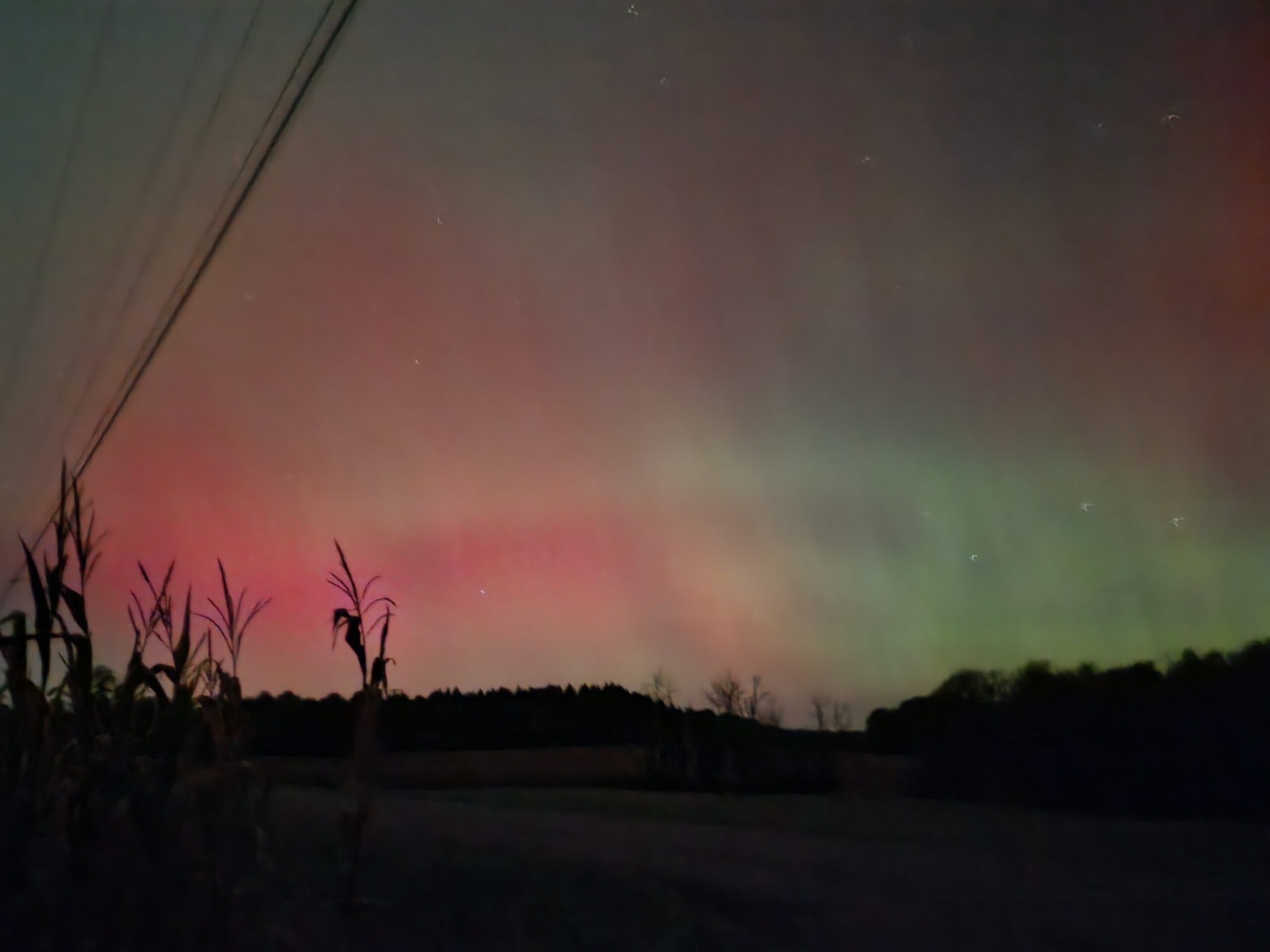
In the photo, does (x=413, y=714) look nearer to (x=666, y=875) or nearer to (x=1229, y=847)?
(x=666, y=875)

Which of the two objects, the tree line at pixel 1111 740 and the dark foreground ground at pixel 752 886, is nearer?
the dark foreground ground at pixel 752 886

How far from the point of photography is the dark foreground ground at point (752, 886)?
20.9 feet

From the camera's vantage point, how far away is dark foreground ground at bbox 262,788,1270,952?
6379mm

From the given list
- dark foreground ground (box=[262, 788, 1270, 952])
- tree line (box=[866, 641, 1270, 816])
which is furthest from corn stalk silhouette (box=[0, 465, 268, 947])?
tree line (box=[866, 641, 1270, 816])

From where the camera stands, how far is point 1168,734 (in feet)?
65.5

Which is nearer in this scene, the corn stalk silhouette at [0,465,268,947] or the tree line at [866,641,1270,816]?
the corn stalk silhouette at [0,465,268,947]

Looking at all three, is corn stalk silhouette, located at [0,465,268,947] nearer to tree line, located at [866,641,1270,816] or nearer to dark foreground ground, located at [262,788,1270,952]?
dark foreground ground, located at [262,788,1270,952]

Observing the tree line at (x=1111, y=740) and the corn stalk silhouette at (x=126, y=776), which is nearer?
the corn stalk silhouette at (x=126, y=776)

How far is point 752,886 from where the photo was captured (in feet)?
28.8

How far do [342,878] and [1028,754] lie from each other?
18.3 meters

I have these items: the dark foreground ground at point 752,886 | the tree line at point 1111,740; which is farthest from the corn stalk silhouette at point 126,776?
the tree line at point 1111,740

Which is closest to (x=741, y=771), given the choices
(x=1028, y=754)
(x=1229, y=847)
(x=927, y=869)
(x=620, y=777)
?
(x=620, y=777)

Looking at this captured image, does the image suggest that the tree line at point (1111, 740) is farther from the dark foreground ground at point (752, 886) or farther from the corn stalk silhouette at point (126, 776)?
the corn stalk silhouette at point (126, 776)

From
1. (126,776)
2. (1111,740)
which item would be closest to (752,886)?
(126,776)
